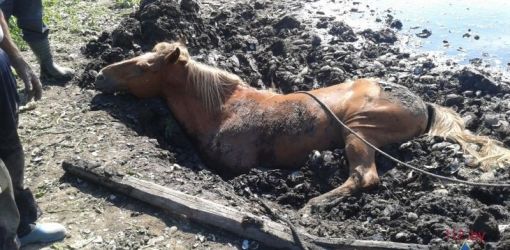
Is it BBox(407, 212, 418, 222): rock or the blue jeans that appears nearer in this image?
BBox(407, 212, 418, 222): rock

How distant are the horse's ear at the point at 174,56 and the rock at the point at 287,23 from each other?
11.2ft

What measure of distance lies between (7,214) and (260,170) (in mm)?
2658

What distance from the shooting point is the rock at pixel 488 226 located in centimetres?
412

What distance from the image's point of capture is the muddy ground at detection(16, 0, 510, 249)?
14.8ft

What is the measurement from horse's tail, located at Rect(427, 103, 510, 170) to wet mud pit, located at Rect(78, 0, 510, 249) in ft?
0.43

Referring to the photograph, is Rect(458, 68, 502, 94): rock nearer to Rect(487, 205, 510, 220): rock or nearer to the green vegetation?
Rect(487, 205, 510, 220): rock

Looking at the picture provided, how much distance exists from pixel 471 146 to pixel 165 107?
3.36 m

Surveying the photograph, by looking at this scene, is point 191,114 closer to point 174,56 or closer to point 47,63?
point 174,56

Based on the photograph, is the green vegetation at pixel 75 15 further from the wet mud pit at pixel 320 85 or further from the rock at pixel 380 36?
the rock at pixel 380 36

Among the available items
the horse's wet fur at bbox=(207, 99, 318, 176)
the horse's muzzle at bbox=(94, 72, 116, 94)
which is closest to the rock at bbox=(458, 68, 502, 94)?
the horse's wet fur at bbox=(207, 99, 318, 176)

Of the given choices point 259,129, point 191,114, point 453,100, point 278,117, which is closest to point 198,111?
point 191,114

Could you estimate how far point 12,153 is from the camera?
3.85 metres

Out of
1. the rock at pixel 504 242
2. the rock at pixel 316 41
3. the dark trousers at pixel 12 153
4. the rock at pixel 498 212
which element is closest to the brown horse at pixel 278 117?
the rock at pixel 498 212

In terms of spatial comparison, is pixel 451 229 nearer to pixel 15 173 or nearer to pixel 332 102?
pixel 332 102
